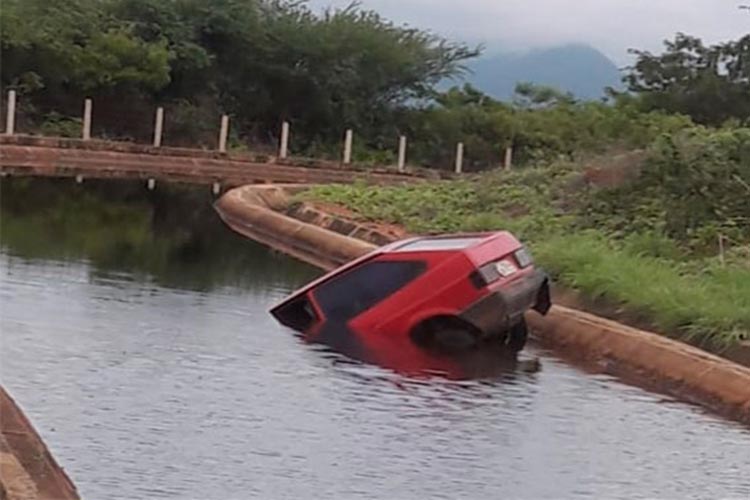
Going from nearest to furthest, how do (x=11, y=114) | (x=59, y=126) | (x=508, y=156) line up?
(x=11, y=114), (x=59, y=126), (x=508, y=156)

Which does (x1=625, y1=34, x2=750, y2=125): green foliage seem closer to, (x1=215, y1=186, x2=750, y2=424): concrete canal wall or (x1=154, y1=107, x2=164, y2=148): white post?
(x1=154, y1=107, x2=164, y2=148): white post

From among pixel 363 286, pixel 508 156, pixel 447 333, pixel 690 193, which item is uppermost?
pixel 690 193

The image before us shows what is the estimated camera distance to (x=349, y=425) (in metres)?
10.9

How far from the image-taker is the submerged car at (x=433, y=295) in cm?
1509

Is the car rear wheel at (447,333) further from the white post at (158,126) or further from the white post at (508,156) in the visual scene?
the white post at (508,156)

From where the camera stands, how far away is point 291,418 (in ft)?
36.2

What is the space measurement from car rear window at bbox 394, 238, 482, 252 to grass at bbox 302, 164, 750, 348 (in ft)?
5.38

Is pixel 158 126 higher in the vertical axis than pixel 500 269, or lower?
higher

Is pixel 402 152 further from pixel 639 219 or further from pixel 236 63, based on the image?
pixel 639 219

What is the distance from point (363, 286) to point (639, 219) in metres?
6.46

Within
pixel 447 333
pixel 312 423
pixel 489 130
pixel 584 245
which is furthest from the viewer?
pixel 489 130

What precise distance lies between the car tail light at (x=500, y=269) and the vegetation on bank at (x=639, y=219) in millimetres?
1116

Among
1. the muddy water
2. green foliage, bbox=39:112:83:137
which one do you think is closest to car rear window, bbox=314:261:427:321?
the muddy water

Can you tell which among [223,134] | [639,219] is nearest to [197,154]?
[223,134]
